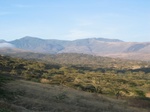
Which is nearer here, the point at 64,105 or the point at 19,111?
the point at 19,111

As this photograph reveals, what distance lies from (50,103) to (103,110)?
585cm

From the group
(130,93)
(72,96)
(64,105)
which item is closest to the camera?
(64,105)

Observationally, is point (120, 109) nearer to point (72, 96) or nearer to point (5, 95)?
Result: point (72, 96)

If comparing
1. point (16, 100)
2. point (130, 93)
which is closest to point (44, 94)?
point (16, 100)

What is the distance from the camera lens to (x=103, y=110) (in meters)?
33.1

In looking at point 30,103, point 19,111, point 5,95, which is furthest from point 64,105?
point 19,111

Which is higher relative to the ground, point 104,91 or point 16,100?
point 16,100

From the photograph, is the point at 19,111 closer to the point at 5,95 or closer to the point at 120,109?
the point at 5,95

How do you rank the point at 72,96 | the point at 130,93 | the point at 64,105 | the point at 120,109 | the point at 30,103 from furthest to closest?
the point at 130,93 < the point at 72,96 < the point at 120,109 < the point at 64,105 < the point at 30,103

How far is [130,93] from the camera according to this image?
213 feet

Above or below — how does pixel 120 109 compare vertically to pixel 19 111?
below

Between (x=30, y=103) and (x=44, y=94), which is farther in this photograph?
(x=44, y=94)

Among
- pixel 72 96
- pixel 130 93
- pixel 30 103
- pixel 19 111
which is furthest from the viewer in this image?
pixel 130 93

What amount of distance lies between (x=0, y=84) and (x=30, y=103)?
235 inches
